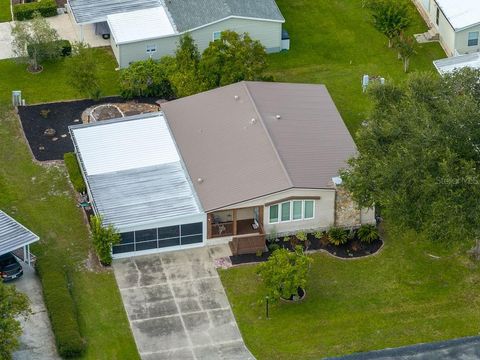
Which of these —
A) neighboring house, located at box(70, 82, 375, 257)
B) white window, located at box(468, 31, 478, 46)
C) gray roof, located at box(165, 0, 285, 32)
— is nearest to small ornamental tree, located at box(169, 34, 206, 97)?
neighboring house, located at box(70, 82, 375, 257)

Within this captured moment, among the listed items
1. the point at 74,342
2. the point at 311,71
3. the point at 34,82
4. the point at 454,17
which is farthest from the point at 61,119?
the point at 454,17

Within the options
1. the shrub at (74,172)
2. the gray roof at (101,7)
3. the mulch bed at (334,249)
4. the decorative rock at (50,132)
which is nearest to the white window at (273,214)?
the mulch bed at (334,249)

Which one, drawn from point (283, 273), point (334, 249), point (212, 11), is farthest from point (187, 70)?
point (283, 273)

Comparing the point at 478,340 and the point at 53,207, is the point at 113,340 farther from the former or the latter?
the point at 478,340

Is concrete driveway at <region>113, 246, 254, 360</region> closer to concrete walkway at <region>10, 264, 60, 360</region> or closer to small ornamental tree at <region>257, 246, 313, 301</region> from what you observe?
small ornamental tree at <region>257, 246, 313, 301</region>

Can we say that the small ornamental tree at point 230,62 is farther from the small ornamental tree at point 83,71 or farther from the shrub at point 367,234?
the shrub at point 367,234

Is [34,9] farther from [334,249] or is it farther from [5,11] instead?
[334,249]
